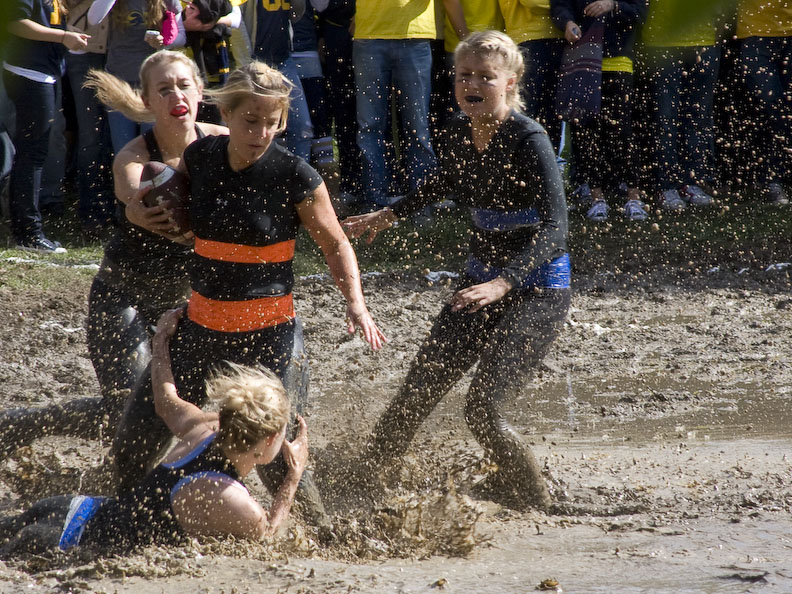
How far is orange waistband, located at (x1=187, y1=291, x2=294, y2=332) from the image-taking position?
3779 mm

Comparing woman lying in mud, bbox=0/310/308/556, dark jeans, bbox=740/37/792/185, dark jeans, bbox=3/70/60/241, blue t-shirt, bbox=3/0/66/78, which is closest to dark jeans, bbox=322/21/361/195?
dark jeans, bbox=3/70/60/241

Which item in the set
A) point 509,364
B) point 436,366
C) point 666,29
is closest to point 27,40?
point 666,29

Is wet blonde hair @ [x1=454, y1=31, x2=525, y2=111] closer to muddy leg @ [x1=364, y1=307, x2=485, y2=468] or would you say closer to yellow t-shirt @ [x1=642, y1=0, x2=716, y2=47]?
muddy leg @ [x1=364, y1=307, x2=485, y2=468]

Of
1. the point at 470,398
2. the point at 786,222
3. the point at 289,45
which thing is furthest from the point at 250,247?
the point at 786,222

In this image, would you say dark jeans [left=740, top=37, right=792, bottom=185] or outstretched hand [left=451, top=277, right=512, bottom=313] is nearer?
outstretched hand [left=451, top=277, right=512, bottom=313]

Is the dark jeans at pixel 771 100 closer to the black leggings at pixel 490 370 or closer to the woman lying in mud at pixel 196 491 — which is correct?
the black leggings at pixel 490 370

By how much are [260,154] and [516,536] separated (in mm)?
1959

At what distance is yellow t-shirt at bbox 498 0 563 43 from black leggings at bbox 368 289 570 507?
3618 mm

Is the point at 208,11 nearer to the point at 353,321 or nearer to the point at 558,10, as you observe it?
the point at 558,10

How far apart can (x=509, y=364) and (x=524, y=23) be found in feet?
A: 14.9

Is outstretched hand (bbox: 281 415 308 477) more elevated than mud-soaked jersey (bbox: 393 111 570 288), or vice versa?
mud-soaked jersey (bbox: 393 111 570 288)

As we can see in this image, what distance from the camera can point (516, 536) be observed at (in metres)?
4.18

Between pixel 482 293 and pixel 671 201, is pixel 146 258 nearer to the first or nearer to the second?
pixel 482 293

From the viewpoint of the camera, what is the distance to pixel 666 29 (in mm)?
1012
